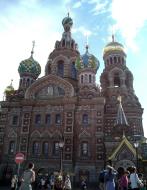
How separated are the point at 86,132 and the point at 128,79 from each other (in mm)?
11563

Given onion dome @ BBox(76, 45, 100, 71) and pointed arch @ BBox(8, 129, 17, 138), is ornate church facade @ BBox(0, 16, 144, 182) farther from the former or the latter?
pointed arch @ BBox(8, 129, 17, 138)

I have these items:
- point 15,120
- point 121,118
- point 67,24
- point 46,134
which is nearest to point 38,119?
point 46,134

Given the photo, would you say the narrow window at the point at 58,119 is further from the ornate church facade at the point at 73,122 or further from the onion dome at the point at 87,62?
the onion dome at the point at 87,62

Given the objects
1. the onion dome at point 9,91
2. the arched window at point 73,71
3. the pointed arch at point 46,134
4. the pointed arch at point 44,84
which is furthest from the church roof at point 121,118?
the onion dome at point 9,91

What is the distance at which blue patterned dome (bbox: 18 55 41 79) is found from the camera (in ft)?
116

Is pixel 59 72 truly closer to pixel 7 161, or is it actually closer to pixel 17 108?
pixel 17 108

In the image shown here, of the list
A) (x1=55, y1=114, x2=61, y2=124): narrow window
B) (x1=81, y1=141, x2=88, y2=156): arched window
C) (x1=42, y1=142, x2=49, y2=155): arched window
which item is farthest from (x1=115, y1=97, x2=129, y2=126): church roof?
(x1=42, y1=142, x2=49, y2=155): arched window

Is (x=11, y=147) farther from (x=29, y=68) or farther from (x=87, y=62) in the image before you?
(x=87, y=62)

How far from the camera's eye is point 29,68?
35469 mm

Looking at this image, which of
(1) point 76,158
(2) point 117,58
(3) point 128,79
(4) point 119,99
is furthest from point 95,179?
(2) point 117,58

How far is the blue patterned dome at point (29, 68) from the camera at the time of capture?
35.3 m

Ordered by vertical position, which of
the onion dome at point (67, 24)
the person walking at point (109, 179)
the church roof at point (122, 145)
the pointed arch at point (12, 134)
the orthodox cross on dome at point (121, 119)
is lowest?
the person walking at point (109, 179)

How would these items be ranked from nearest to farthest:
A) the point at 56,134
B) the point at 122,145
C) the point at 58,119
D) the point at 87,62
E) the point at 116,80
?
1. the point at 122,145
2. the point at 56,134
3. the point at 58,119
4. the point at 87,62
5. the point at 116,80

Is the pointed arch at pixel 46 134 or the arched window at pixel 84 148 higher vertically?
the pointed arch at pixel 46 134
